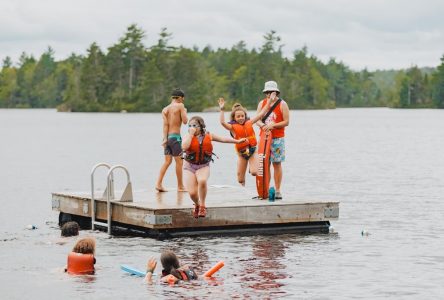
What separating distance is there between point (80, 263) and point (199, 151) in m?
3.29

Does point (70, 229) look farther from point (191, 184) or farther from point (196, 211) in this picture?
point (191, 184)

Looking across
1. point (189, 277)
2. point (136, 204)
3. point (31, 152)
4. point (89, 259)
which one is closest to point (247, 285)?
point (189, 277)

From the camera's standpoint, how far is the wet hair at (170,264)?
52.4 ft

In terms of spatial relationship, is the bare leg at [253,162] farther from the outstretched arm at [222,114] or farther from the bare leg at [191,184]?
the bare leg at [191,184]

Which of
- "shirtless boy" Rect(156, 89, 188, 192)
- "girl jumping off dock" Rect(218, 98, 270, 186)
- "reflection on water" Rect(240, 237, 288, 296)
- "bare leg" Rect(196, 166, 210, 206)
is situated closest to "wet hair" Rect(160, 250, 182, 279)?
"reflection on water" Rect(240, 237, 288, 296)

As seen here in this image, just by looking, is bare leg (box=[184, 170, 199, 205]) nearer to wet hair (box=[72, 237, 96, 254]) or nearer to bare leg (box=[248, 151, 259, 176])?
wet hair (box=[72, 237, 96, 254])

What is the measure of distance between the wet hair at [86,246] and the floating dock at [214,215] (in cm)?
271

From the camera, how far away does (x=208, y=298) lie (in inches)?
601

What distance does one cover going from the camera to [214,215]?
2003 cm

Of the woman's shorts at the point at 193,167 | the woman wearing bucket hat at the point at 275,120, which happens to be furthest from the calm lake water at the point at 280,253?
the woman wearing bucket hat at the point at 275,120

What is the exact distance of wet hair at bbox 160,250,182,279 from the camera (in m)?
16.0

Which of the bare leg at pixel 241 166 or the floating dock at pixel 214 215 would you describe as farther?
the bare leg at pixel 241 166

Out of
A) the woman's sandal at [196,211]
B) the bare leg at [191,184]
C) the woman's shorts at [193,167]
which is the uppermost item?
the woman's shorts at [193,167]

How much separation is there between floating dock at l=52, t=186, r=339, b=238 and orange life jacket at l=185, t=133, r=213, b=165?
3.50 feet
